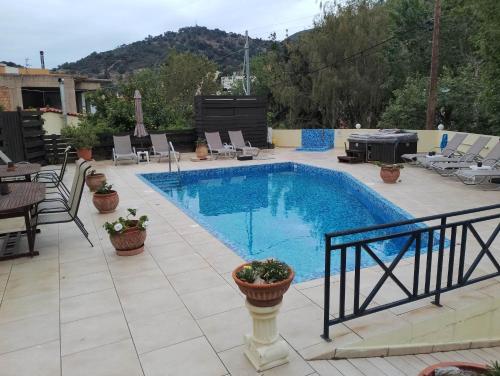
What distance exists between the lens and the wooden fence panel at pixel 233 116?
14578 millimetres

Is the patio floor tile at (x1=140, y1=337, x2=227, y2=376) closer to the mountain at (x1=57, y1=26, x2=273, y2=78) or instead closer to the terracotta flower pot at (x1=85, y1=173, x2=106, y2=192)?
the terracotta flower pot at (x1=85, y1=173, x2=106, y2=192)

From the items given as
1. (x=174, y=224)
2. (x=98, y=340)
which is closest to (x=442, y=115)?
(x=174, y=224)

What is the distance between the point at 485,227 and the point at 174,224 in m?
4.46

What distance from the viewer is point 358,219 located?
7320 millimetres

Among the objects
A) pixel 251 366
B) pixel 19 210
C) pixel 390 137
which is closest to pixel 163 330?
pixel 251 366

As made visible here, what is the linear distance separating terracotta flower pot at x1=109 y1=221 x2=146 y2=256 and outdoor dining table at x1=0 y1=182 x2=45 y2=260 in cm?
92

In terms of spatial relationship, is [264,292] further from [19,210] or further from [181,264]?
[19,210]

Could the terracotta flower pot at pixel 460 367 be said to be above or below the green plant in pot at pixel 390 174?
below

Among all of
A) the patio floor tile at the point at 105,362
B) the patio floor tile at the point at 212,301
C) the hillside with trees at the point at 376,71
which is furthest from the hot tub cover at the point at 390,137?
the patio floor tile at the point at 105,362

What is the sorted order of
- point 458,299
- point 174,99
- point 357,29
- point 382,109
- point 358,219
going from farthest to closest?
1. point 174,99
2. point 382,109
3. point 357,29
4. point 358,219
5. point 458,299

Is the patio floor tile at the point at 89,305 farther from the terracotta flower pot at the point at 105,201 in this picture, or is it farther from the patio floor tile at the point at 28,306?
the terracotta flower pot at the point at 105,201

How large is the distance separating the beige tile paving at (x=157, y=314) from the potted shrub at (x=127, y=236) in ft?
0.39

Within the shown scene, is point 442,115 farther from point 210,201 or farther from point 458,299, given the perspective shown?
point 458,299

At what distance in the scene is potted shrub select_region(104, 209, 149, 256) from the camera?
15.0 ft
